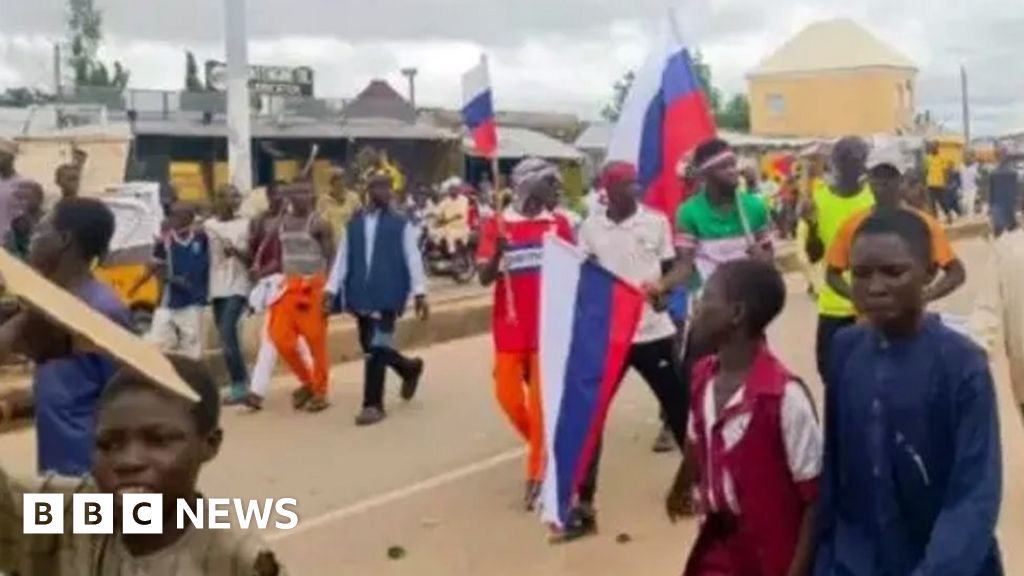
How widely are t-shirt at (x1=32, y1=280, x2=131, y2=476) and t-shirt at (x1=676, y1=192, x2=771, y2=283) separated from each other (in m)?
4.44

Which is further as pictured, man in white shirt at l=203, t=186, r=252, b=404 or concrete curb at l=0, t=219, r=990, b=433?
concrete curb at l=0, t=219, r=990, b=433

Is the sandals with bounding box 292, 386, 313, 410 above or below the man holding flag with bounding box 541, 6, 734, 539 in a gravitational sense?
below

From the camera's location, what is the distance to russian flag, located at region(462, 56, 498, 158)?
1101 centimetres

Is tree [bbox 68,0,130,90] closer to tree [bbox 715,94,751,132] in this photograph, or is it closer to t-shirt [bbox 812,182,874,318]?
tree [bbox 715,94,751,132]

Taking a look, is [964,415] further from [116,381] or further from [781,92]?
[781,92]

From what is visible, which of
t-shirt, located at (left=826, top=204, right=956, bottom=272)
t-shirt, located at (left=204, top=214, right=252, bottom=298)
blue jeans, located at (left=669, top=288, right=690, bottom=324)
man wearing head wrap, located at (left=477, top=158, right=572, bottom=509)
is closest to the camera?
t-shirt, located at (left=826, top=204, right=956, bottom=272)

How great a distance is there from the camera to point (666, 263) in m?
9.04

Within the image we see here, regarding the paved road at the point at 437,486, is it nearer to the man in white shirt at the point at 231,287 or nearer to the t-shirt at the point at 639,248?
the man in white shirt at the point at 231,287

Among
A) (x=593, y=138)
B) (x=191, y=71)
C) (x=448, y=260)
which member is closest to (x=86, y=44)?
(x=191, y=71)

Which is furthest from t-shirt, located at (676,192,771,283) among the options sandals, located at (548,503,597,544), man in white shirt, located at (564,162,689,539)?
sandals, located at (548,503,597,544)

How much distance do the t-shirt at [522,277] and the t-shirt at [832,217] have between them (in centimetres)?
118

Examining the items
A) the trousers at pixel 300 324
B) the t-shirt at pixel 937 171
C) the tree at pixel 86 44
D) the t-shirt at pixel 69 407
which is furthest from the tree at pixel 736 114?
the t-shirt at pixel 69 407

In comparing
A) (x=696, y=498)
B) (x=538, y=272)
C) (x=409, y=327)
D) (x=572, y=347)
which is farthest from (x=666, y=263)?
(x=409, y=327)

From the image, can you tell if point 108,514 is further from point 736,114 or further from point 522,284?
point 736,114
